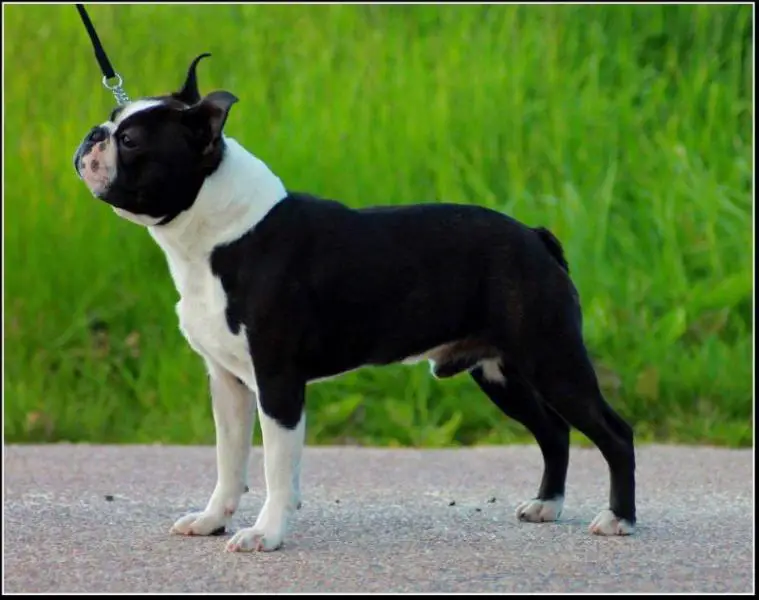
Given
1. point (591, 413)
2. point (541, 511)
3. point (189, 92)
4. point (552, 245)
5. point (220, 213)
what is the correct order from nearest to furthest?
point (220, 213) → point (189, 92) → point (591, 413) → point (552, 245) → point (541, 511)

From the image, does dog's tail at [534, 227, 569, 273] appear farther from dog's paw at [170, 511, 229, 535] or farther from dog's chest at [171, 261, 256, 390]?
dog's paw at [170, 511, 229, 535]

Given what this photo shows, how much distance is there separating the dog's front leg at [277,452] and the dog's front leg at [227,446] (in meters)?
0.29

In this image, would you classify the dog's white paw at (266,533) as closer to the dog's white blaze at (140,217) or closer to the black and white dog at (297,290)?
the black and white dog at (297,290)

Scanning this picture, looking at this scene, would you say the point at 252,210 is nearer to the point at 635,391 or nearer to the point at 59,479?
the point at 59,479

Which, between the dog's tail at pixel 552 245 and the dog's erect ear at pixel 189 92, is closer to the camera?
the dog's erect ear at pixel 189 92

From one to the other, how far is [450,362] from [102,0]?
7.05 m

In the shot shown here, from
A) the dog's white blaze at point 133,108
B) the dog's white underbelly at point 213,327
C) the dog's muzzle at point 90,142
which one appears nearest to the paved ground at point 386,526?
the dog's white underbelly at point 213,327

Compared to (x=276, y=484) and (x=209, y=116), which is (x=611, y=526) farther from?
(x=209, y=116)

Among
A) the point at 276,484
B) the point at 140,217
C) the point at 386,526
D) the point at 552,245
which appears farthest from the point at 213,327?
the point at 552,245

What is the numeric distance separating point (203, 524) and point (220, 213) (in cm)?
107

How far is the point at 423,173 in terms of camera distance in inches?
363

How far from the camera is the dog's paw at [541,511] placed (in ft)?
17.4

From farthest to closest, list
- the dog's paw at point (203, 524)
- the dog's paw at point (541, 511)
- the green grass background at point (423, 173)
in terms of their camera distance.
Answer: the green grass background at point (423, 173)
the dog's paw at point (541, 511)
the dog's paw at point (203, 524)

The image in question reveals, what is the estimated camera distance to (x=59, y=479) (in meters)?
6.32
